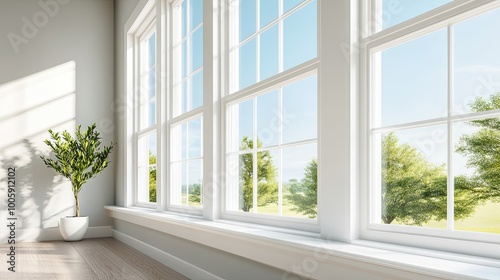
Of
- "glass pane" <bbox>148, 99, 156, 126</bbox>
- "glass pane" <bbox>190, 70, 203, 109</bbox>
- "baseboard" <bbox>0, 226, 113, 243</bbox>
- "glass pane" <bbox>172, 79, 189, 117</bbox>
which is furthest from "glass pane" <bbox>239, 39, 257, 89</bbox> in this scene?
"baseboard" <bbox>0, 226, 113, 243</bbox>

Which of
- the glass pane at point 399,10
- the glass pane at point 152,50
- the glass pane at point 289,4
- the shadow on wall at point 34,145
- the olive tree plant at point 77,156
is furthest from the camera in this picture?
the shadow on wall at point 34,145

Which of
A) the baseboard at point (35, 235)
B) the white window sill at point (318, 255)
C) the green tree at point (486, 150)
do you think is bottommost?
the baseboard at point (35, 235)

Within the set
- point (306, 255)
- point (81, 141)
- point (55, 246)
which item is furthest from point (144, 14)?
point (306, 255)

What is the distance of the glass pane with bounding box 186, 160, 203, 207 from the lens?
419 cm

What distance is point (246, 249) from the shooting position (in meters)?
2.76

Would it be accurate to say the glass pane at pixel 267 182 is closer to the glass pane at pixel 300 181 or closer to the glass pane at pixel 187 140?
the glass pane at pixel 300 181

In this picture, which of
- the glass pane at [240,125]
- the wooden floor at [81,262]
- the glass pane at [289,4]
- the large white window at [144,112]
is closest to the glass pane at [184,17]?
the large white window at [144,112]

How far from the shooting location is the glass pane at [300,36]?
2662 millimetres

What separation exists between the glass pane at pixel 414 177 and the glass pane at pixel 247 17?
5.12ft

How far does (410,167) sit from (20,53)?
233 inches

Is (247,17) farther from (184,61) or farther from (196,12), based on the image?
(184,61)

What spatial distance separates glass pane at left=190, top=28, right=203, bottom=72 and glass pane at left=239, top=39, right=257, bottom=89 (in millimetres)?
901

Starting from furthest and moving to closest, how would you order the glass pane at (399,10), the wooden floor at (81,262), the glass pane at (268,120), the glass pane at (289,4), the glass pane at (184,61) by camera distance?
1. the glass pane at (184,61)
2. the wooden floor at (81,262)
3. the glass pane at (268,120)
4. the glass pane at (289,4)
5. the glass pane at (399,10)

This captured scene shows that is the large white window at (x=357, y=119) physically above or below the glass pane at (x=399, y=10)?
below
